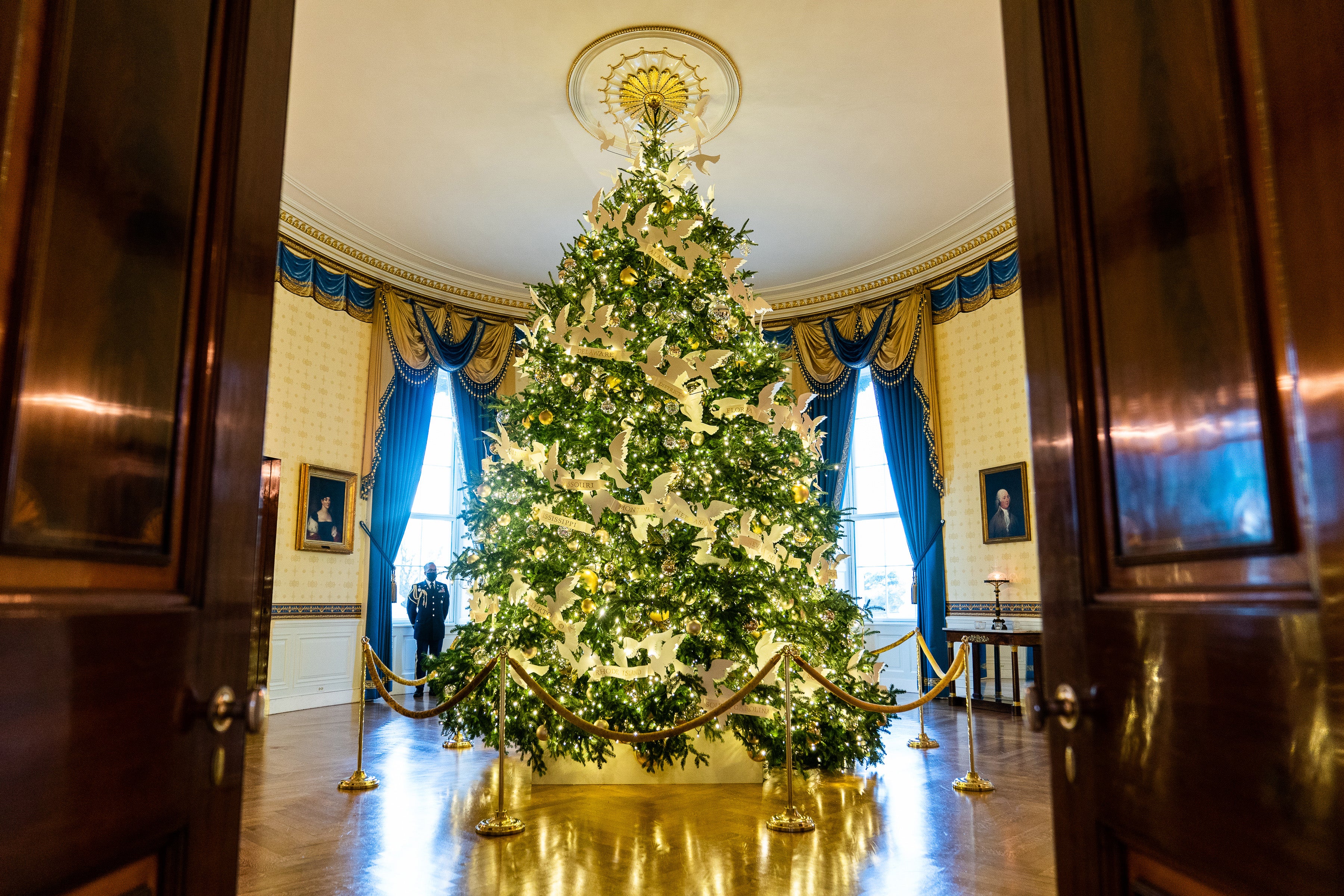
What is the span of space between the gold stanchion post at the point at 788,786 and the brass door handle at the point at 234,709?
3380 mm

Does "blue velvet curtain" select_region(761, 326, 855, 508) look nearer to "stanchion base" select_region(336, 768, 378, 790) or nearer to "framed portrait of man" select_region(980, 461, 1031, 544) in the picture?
"framed portrait of man" select_region(980, 461, 1031, 544)

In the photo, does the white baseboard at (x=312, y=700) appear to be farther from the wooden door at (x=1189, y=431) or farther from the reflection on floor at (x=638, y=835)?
the wooden door at (x=1189, y=431)

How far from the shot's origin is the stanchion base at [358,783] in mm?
4918

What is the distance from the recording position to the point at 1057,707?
1197 mm

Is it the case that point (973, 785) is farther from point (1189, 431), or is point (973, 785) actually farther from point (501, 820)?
point (1189, 431)

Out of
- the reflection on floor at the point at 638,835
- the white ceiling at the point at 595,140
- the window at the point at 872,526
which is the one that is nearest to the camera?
the reflection on floor at the point at 638,835

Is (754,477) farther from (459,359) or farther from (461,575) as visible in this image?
(459,359)

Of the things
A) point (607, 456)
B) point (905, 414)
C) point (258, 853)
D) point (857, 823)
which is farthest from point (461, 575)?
point (905, 414)

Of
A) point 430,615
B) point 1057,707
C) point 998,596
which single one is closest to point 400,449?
point 430,615

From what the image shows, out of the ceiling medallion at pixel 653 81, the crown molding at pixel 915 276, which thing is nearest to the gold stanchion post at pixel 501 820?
the ceiling medallion at pixel 653 81

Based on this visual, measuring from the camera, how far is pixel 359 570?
9.48 m

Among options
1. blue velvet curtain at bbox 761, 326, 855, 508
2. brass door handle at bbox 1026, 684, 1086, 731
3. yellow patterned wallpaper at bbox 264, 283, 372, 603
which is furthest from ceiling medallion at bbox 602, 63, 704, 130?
brass door handle at bbox 1026, 684, 1086, 731

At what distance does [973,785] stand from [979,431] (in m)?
5.19

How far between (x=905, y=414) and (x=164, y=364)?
9410mm
